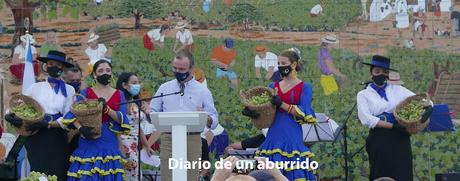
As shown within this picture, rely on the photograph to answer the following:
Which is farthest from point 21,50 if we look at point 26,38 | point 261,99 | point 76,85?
point 261,99

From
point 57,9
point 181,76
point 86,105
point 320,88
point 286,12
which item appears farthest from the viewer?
point 57,9

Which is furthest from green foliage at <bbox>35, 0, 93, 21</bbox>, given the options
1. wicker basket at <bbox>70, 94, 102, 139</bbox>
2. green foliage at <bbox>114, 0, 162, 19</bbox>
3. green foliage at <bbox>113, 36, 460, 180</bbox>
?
wicker basket at <bbox>70, 94, 102, 139</bbox>

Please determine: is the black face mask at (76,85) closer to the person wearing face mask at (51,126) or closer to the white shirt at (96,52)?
the person wearing face mask at (51,126)

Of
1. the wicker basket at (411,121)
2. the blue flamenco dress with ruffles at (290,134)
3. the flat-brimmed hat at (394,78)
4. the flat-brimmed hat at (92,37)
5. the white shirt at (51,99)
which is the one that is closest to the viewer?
the blue flamenco dress with ruffles at (290,134)

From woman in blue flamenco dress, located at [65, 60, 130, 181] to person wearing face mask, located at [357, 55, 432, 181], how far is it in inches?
81.6

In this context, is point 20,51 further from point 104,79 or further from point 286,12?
point 286,12

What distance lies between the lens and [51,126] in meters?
9.14

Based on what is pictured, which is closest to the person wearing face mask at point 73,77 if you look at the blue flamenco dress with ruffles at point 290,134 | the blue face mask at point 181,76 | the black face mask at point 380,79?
the blue face mask at point 181,76

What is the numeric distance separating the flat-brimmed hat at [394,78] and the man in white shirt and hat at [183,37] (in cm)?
197

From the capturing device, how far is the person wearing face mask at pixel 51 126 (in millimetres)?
9117

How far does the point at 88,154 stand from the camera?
901 centimetres

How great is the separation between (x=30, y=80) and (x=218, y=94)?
6.01ft

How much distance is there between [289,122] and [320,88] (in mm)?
1748

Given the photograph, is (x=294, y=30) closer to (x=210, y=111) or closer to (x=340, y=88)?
(x=340, y=88)
